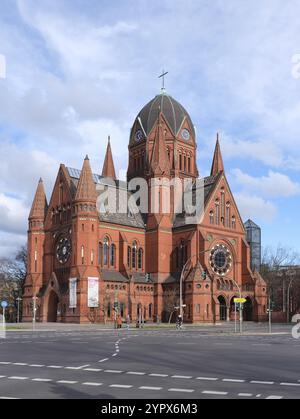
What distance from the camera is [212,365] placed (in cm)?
1753

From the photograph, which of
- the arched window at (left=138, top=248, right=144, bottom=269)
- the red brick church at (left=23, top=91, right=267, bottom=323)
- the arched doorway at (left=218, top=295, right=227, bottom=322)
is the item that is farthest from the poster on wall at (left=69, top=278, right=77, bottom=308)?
the arched doorway at (left=218, top=295, right=227, bottom=322)

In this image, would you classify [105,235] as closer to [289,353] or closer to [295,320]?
[295,320]

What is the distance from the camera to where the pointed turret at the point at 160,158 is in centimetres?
7944

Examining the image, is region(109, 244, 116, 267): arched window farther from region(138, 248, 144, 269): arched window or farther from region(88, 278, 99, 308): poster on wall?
region(88, 278, 99, 308): poster on wall

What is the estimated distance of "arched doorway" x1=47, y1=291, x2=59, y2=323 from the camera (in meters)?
71.3

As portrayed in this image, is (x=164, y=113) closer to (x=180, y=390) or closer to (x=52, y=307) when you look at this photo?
(x=52, y=307)

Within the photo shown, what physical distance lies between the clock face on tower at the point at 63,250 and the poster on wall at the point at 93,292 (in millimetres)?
6253

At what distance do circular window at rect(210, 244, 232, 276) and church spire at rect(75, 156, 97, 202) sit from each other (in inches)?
737

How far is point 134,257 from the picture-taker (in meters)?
76.1

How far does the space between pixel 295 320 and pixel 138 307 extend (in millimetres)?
22482

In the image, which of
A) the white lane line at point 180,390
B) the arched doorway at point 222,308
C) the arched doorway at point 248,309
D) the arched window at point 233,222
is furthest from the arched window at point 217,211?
the white lane line at point 180,390

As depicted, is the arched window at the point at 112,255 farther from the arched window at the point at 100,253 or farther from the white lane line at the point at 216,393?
the white lane line at the point at 216,393

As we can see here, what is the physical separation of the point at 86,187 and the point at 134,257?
42.3 feet
